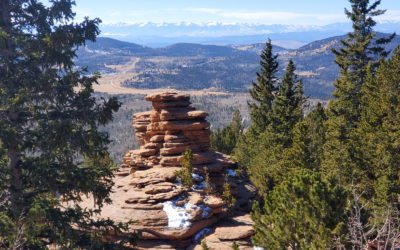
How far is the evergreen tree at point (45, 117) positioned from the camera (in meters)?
14.8

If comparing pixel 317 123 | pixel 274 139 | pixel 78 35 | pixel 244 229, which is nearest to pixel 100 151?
pixel 78 35

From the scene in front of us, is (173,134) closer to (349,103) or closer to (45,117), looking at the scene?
(349,103)

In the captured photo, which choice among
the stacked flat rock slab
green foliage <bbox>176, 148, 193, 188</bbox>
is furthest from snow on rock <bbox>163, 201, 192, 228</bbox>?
the stacked flat rock slab

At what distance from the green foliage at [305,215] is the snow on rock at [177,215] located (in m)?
7.75

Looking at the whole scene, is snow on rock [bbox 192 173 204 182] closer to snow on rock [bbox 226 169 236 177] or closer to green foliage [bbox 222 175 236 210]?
green foliage [bbox 222 175 236 210]

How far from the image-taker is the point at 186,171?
86.7ft

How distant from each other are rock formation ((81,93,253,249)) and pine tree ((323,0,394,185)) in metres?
6.84

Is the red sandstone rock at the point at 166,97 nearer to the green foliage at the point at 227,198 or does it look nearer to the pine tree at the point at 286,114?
the green foliage at the point at 227,198

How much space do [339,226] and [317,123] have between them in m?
25.2

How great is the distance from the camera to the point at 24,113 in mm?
15375

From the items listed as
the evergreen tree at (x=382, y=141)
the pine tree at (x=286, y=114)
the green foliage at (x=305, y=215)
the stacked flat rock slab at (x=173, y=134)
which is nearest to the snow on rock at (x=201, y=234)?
the stacked flat rock slab at (x=173, y=134)

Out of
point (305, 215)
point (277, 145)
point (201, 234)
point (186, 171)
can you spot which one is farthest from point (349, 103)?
point (305, 215)

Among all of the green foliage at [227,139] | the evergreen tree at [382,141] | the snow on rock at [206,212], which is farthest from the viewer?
the green foliage at [227,139]

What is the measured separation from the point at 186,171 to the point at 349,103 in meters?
13.7
